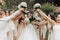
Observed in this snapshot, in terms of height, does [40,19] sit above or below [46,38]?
above

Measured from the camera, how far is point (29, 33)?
3197mm

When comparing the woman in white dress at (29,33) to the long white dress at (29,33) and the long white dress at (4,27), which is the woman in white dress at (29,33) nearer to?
the long white dress at (29,33)

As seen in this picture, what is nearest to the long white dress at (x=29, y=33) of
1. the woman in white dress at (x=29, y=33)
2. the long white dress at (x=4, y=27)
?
the woman in white dress at (x=29, y=33)

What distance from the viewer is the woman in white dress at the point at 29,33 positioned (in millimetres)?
3186

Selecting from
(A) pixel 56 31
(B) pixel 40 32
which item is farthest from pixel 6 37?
(A) pixel 56 31

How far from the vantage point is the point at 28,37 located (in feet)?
10.4

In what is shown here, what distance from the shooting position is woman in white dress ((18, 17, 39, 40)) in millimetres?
3186

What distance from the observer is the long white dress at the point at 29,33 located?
319 centimetres

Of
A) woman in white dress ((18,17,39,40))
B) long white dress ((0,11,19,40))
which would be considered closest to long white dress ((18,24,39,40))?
woman in white dress ((18,17,39,40))

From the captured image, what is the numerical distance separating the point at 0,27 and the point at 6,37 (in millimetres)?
141

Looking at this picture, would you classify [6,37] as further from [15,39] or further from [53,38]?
[53,38]

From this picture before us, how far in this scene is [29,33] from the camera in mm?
3197

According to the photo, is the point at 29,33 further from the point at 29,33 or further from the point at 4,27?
the point at 4,27

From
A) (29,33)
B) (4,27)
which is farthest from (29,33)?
(4,27)
